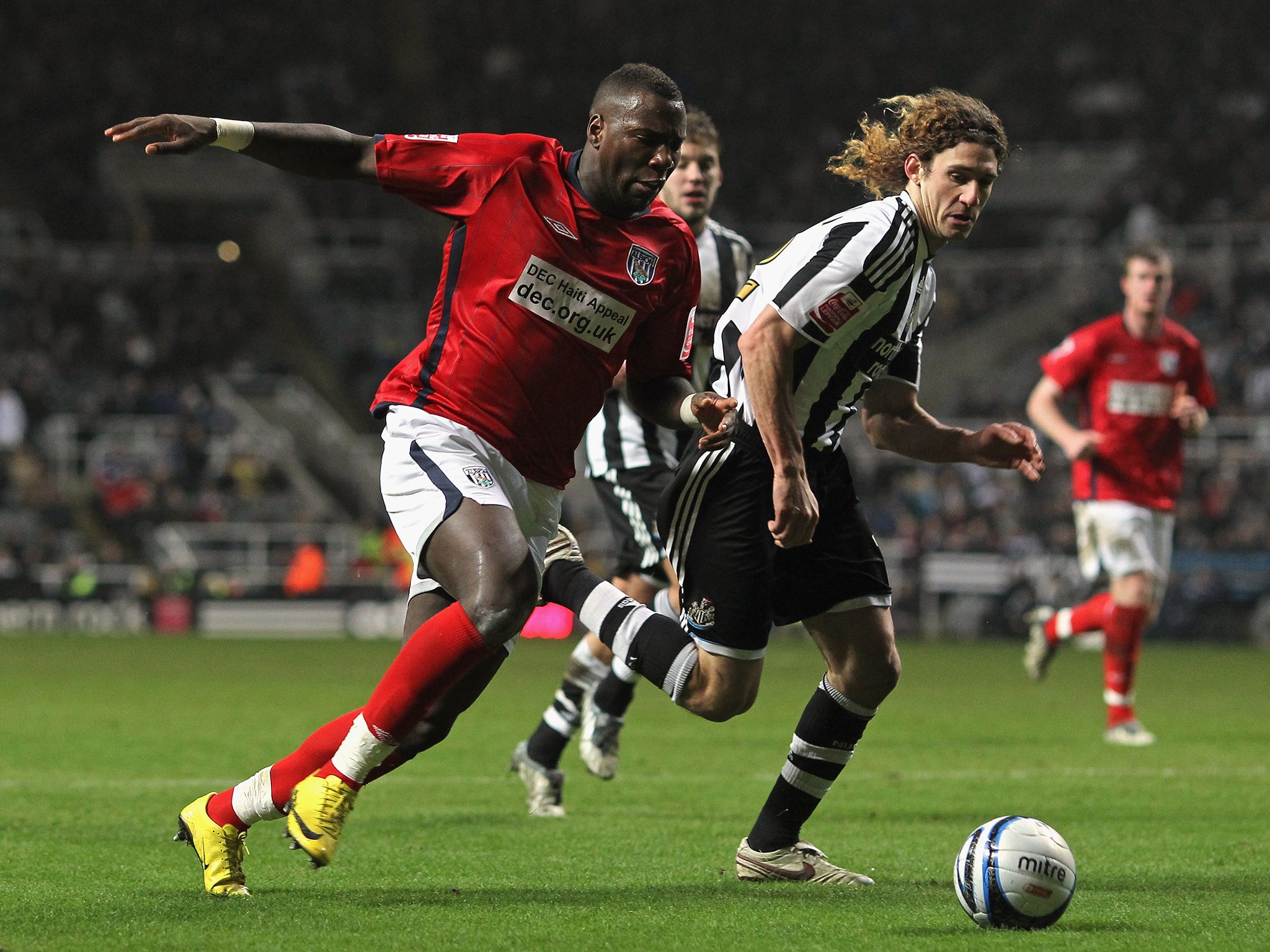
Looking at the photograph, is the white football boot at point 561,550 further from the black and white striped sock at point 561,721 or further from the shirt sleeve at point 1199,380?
the shirt sleeve at point 1199,380

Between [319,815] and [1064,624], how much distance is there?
22.9ft

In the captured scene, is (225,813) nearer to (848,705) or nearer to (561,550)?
(561,550)

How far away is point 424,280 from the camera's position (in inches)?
1172

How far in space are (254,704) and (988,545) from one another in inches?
488

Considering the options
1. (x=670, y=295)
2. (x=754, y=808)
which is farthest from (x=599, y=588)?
(x=754, y=808)

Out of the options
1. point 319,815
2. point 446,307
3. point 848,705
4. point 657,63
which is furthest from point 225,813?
point 657,63

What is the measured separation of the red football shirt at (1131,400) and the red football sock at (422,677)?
6.30 meters

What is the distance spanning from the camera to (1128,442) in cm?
977

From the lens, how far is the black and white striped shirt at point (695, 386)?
7012 mm

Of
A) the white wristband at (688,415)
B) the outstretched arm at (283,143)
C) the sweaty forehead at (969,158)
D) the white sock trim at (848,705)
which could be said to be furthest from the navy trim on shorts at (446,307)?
the white sock trim at (848,705)

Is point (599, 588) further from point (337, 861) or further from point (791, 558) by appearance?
point (337, 861)

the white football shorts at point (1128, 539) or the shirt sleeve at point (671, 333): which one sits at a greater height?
the shirt sleeve at point (671, 333)

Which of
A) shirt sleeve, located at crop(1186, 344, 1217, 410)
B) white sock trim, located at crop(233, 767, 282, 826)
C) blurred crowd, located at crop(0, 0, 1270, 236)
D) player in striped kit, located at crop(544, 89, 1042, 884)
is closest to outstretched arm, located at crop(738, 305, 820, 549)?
player in striped kit, located at crop(544, 89, 1042, 884)

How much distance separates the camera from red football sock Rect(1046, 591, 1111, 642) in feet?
32.1
